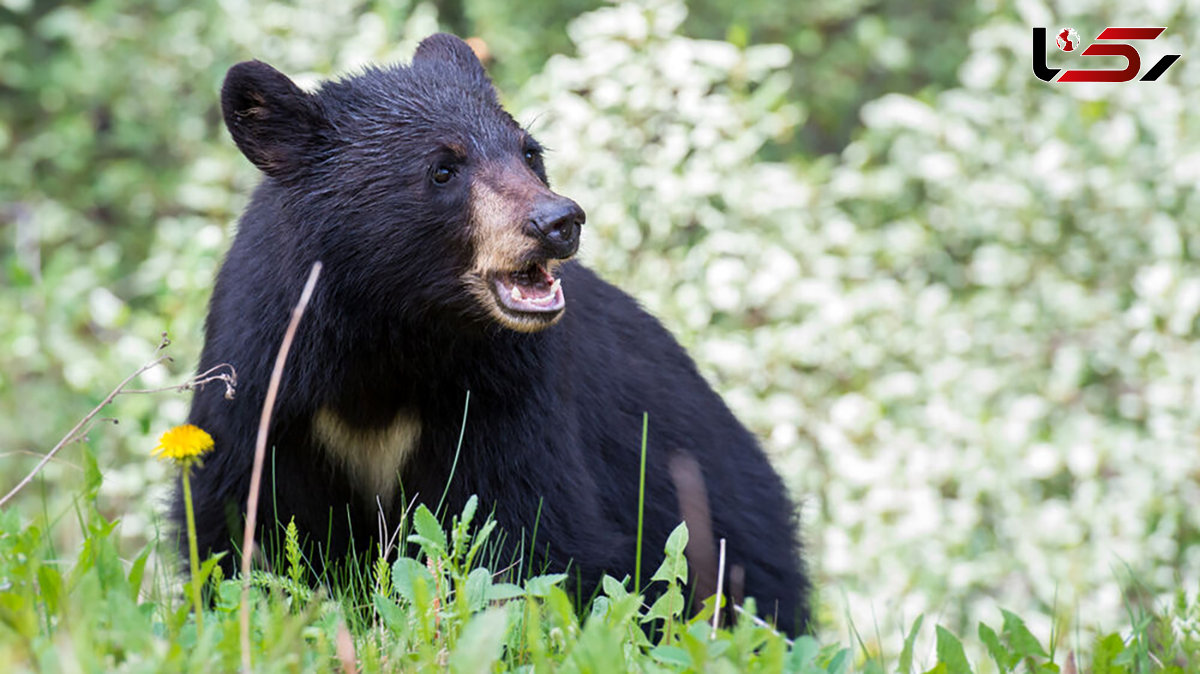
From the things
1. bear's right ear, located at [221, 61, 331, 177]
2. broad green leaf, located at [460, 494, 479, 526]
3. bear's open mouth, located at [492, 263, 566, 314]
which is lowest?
broad green leaf, located at [460, 494, 479, 526]

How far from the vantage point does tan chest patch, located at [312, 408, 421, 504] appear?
3566 mm

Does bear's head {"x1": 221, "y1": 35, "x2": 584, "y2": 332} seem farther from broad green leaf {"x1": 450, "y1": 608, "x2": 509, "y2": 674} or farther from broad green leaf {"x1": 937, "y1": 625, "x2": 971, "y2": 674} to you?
broad green leaf {"x1": 450, "y1": 608, "x2": 509, "y2": 674}

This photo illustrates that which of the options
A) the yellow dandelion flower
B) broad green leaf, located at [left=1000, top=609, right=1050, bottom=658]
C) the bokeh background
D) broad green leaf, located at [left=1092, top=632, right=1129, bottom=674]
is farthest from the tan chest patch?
the bokeh background

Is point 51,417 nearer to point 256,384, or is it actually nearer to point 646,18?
point 646,18

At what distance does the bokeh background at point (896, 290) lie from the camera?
6570 millimetres

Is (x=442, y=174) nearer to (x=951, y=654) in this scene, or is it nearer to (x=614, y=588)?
(x=614, y=588)

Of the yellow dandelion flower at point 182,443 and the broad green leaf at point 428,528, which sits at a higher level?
the yellow dandelion flower at point 182,443

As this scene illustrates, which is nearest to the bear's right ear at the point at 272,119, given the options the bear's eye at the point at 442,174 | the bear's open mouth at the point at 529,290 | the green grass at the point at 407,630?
the bear's eye at the point at 442,174

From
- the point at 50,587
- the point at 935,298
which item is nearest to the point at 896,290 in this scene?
the point at 935,298

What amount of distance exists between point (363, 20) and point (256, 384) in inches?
154

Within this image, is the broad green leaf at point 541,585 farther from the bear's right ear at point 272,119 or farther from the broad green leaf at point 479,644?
the bear's right ear at point 272,119

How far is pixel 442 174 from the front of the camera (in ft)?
11.6

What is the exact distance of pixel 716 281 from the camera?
6.49 metres

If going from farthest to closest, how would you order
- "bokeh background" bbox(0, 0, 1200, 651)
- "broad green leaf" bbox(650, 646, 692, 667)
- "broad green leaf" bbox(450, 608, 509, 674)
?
"bokeh background" bbox(0, 0, 1200, 651) → "broad green leaf" bbox(650, 646, 692, 667) → "broad green leaf" bbox(450, 608, 509, 674)
